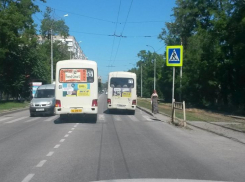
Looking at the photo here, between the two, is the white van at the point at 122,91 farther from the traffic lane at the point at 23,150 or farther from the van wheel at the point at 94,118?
the traffic lane at the point at 23,150

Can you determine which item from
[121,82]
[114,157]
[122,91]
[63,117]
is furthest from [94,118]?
[114,157]

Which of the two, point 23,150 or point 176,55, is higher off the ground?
point 176,55

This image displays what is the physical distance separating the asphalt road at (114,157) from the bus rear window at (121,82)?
13.7 m

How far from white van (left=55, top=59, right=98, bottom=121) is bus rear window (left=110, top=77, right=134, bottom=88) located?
846cm

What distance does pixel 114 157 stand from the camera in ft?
32.0

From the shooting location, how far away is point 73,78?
65.4 feet

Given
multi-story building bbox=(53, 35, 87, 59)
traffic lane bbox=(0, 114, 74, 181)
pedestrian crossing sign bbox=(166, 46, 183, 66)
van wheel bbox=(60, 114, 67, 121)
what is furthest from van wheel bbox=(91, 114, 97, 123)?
multi-story building bbox=(53, 35, 87, 59)

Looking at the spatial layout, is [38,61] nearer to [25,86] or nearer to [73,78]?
[25,86]

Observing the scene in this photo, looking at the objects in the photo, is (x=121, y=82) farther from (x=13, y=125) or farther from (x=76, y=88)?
(x=13, y=125)

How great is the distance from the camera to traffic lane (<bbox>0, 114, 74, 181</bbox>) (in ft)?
26.3

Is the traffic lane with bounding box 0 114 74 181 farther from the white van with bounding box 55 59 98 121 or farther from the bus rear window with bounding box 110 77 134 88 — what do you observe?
the bus rear window with bounding box 110 77 134 88

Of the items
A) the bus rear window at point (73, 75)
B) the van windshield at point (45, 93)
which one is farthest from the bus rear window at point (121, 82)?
the bus rear window at point (73, 75)

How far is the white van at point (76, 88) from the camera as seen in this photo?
64.9ft

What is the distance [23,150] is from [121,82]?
18.0 meters
